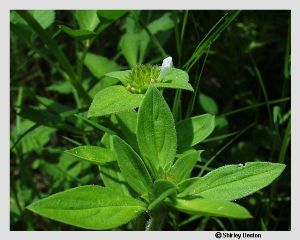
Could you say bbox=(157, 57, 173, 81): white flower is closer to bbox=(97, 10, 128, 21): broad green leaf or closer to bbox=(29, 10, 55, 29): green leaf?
bbox=(97, 10, 128, 21): broad green leaf

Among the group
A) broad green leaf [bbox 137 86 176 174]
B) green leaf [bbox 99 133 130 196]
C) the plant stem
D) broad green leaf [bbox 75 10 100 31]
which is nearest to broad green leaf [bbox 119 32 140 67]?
broad green leaf [bbox 75 10 100 31]

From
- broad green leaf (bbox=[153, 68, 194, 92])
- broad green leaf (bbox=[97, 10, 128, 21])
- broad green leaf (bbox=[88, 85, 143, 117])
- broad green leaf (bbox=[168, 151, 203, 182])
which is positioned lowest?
→ broad green leaf (bbox=[168, 151, 203, 182])

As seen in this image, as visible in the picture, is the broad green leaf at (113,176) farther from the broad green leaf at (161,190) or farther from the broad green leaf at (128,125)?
the broad green leaf at (161,190)

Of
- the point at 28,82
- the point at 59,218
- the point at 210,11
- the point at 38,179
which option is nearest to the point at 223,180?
the point at 59,218

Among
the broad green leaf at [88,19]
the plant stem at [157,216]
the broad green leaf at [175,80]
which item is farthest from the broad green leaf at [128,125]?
the broad green leaf at [88,19]

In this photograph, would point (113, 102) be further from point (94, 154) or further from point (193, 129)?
point (193, 129)

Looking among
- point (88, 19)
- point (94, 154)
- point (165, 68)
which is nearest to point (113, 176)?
point (94, 154)

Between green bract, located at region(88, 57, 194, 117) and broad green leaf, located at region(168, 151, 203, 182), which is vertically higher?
green bract, located at region(88, 57, 194, 117)
